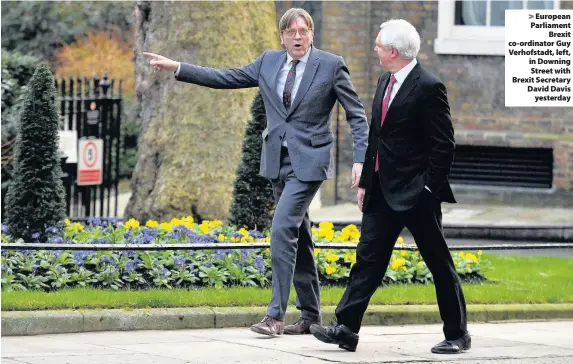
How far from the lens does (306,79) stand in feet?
27.9

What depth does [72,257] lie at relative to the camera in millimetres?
10016

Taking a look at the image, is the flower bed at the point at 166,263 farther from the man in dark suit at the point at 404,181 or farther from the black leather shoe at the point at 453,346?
the black leather shoe at the point at 453,346

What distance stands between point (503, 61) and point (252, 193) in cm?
756

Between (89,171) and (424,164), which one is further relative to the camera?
(89,171)

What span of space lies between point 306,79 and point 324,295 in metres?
2.04

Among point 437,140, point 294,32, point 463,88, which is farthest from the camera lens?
point 463,88

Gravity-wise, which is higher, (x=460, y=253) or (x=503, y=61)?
(x=503, y=61)

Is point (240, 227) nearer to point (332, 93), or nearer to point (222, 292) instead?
point (222, 292)

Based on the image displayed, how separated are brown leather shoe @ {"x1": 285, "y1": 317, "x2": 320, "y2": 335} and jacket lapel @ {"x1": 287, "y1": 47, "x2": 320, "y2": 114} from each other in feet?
4.05

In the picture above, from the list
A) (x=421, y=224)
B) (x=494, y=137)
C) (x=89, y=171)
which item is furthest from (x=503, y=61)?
(x=421, y=224)

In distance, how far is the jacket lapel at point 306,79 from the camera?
8.50 meters

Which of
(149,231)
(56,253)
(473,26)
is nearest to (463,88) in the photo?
(473,26)

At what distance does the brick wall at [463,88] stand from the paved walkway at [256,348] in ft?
29.4

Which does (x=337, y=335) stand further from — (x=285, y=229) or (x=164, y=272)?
(x=164, y=272)
